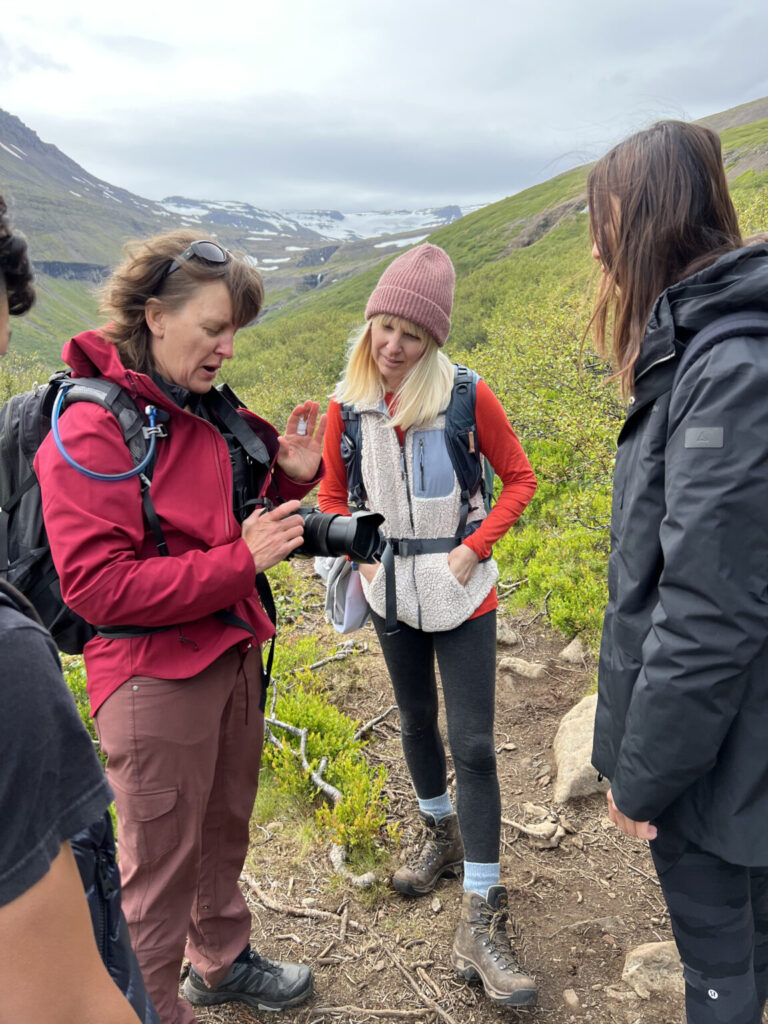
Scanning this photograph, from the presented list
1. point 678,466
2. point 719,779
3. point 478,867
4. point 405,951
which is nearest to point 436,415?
point 678,466

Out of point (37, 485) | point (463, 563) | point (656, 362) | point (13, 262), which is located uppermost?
point (13, 262)

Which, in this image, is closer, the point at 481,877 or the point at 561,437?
the point at 481,877

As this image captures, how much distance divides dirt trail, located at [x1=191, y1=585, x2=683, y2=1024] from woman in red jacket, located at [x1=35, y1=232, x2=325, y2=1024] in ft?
2.29

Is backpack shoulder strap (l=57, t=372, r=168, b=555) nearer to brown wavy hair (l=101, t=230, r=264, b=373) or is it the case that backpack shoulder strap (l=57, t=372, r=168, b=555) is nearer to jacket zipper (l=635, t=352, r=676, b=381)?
brown wavy hair (l=101, t=230, r=264, b=373)

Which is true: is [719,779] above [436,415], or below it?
below

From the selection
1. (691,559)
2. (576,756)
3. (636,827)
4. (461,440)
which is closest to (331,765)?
(576,756)

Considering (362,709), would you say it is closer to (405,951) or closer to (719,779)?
(405,951)

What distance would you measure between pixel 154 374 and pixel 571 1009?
8.58ft

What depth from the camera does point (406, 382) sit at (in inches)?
106

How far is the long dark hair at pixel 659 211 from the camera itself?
1740 millimetres

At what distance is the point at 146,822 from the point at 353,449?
154 cm

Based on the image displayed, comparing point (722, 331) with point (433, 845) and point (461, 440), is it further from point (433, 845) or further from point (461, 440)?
point (433, 845)

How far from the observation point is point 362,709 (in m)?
4.43

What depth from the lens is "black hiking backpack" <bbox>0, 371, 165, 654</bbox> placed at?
1.97m
